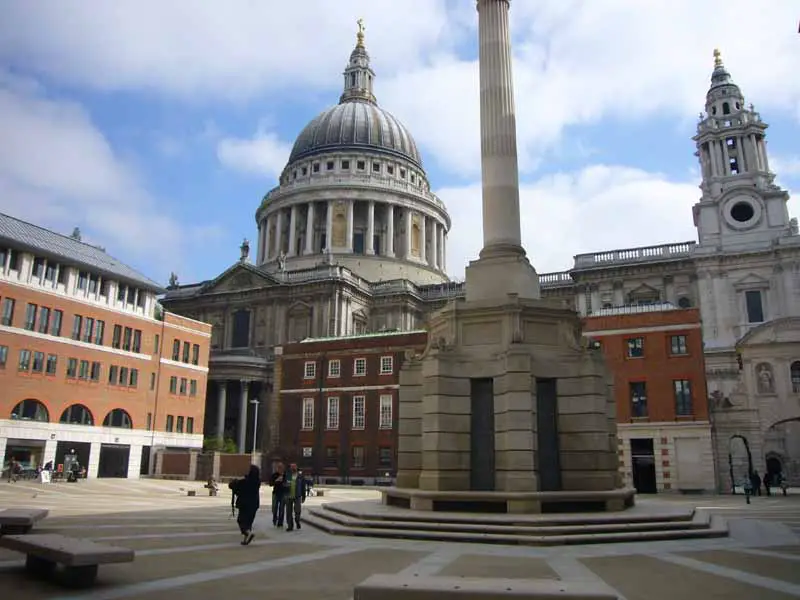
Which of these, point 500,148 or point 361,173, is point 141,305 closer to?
point 500,148

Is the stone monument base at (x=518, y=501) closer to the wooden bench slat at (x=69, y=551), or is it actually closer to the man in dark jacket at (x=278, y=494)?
the man in dark jacket at (x=278, y=494)

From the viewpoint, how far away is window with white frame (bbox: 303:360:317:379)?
5797cm

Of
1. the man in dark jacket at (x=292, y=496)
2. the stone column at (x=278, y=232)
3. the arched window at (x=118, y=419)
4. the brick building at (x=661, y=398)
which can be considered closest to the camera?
the man in dark jacket at (x=292, y=496)

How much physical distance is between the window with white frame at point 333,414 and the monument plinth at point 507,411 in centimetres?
3649

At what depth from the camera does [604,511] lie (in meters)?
17.4

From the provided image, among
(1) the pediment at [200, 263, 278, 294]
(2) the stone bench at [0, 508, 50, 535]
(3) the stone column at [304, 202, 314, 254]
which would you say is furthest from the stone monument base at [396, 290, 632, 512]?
(3) the stone column at [304, 202, 314, 254]

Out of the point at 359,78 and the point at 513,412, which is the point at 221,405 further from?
the point at 359,78

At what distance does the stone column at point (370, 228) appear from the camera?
99.8 m

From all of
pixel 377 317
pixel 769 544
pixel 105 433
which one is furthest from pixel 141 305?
pixel 769 544

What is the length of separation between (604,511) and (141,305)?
4891 cm

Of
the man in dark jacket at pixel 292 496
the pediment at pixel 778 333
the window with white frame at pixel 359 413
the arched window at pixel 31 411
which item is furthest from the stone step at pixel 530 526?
the pediment at pixel 778 333

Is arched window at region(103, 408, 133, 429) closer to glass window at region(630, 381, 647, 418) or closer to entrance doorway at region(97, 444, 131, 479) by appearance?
entrance doorway at region(97, 444, 131, 479)

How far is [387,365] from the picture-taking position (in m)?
55.3

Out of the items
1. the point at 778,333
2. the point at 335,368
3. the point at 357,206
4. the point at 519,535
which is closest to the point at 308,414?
the point at 335,368
